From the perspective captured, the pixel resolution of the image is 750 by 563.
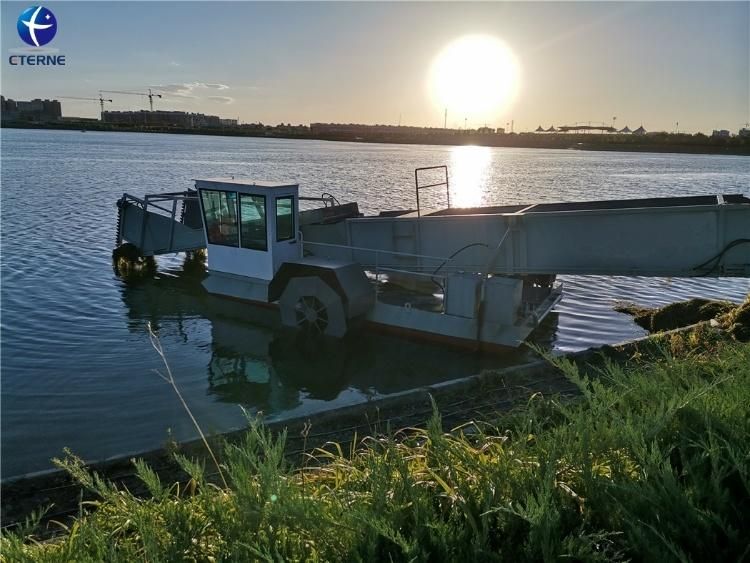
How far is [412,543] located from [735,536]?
1454 mm

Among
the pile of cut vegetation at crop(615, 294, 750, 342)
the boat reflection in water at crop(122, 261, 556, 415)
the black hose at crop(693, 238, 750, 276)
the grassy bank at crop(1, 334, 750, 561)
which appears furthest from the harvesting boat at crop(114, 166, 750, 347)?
the grassy bank at crop(1, 334, 750, 561)

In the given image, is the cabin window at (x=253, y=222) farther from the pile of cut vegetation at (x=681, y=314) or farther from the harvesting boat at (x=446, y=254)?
the pile of cut vegetation at (x=681, y=314)

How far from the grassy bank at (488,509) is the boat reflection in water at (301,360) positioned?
5.90m

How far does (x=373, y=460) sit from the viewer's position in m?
3.23

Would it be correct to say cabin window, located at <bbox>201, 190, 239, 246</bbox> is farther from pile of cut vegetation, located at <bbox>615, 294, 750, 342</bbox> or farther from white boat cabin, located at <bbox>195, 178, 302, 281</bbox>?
pile of cut vegetation, located at <bbox>615, 294, 750, 342</bbox>

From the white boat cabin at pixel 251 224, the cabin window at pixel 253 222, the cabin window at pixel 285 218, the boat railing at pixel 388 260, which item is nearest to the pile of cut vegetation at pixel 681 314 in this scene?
the boat railing at pixel 388 260

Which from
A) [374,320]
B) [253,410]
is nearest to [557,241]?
[374,320]

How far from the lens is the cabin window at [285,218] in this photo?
12.0m

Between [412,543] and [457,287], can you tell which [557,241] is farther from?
[412,543]

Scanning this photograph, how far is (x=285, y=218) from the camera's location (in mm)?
12148

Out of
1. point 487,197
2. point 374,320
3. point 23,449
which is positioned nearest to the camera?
point 23,449

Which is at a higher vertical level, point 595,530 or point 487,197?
point 487,197

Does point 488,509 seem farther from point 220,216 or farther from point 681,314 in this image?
point 681,314

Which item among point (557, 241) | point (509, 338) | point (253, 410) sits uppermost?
point (557, 241)
